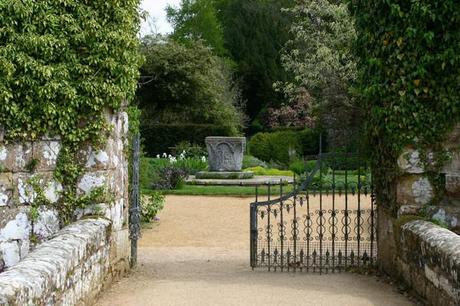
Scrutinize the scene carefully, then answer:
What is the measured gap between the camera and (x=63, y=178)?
6910 millimetres

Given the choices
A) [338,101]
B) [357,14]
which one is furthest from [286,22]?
[357,14]

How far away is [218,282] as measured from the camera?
7219mm

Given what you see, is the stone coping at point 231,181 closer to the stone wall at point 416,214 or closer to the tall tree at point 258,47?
the stone wall at point 416,214

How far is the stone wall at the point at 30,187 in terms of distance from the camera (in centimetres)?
674

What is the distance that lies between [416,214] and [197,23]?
39.0m

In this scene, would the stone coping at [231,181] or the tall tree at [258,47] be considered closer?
the stone coping at [231,181]

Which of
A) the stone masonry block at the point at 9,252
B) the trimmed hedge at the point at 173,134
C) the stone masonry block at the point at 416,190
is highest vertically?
the trimmed hedge at the point at 173,134

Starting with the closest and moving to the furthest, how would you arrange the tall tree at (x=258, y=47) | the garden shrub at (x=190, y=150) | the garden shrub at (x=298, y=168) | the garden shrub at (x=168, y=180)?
the garden shrub at (x=168, y=180) → the garden shrub at (x=298, y=168) → the garden shrub at (x=190, y=150) → the tall tree at (x=258, y=47)

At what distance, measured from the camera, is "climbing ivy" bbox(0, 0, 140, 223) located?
6691 millimetres

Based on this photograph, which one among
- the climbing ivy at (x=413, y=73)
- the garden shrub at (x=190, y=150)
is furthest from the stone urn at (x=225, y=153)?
the climbing ivy at (x=413, y=73)

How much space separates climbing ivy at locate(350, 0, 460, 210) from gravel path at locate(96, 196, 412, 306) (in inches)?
49.5

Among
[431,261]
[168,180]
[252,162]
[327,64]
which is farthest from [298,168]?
[431,261]

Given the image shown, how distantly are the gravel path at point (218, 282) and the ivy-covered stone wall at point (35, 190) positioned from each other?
2.93 ft

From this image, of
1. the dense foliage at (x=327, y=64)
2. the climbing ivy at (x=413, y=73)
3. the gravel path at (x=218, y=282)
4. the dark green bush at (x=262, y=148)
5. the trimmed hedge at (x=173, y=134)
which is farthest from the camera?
the trimmed hedge at (x=173, y=134)
